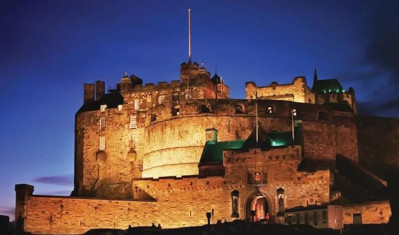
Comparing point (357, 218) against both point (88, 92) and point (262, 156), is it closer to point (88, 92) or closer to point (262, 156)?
point (262, 156)

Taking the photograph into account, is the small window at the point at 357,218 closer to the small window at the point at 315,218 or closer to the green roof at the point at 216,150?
the small window at the point at 315,218

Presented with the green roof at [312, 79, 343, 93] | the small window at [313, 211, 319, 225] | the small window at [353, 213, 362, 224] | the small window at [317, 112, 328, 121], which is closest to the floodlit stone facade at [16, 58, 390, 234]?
the small window at [317, 112, 328, 121]

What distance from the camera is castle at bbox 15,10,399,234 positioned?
52500 mm

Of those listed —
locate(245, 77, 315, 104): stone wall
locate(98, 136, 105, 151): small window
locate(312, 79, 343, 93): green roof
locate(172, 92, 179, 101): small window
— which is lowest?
locate(98, 136, 105, 151): small window

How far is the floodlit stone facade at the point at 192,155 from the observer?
5303cm

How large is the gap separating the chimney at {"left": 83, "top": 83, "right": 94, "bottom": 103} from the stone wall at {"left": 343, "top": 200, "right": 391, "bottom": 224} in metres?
37.9

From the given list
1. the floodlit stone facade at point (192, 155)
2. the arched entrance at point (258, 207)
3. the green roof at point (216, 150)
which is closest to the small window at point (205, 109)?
the floodlit stone facade at point (192, 155)

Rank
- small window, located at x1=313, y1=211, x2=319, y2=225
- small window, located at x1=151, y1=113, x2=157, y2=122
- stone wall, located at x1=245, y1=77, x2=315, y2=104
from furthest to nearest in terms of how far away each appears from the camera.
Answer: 1. stone wall, located at x1=245, y1=77, x2=315, y2=104
2. small window, located at x1=151, y1=113, x2=157, y2=122
3. small window, located at x1=313, y1=211, x2=319, y2=225

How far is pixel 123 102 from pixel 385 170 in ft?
87.3

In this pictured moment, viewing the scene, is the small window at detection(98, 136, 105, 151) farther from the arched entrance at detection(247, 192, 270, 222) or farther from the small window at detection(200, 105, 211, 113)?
the arched entrance at detection(247, 192, 270, 222)

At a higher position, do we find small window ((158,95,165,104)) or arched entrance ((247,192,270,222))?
small window ((158,95,165,104))

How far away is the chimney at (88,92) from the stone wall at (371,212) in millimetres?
37905

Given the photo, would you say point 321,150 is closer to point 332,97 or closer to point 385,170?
point 385,170

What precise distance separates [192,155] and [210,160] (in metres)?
4.61
